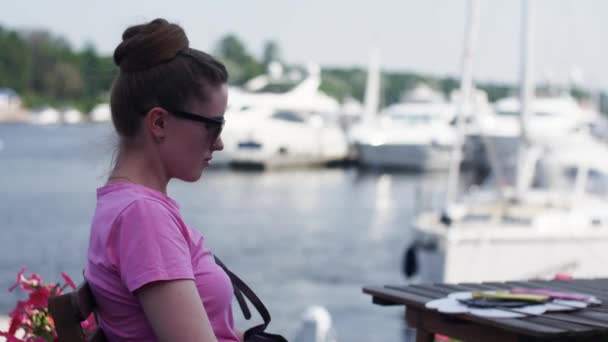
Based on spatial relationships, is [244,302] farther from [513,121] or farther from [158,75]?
[513,121]

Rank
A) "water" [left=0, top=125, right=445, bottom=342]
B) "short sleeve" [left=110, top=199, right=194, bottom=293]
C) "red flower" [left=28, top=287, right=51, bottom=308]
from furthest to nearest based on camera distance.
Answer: "water" [left=0, top=125, right=445, bottom=342] → "red flower" [left=28, top=287, right=51, bottom=308] → "short sleeve" [left=110, top=199, right=194, bottom=293]

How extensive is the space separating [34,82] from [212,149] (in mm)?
154356

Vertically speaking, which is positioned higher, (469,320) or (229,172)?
(469,320)

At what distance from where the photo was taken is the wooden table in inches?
126

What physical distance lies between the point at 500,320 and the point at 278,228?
1313 inches

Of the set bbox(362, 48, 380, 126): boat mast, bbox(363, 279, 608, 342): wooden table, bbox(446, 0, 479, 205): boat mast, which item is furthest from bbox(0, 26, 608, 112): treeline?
bbox(363, 279, 608, 342): wooden table

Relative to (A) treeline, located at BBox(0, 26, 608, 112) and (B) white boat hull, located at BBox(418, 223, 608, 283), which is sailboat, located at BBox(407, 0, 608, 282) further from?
(A) treeline, located at BBox(0, 26, 608, 112)

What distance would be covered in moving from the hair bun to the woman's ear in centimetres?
10

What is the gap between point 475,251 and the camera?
1684cm

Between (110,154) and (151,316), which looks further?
(110,154)

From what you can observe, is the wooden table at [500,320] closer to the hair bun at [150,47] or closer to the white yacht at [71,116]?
the hair bun at [150,47]

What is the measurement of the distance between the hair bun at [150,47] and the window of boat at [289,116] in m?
64.4

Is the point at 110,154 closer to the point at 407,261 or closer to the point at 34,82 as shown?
the point at 407,261

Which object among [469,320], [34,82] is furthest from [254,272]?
[34,82]
